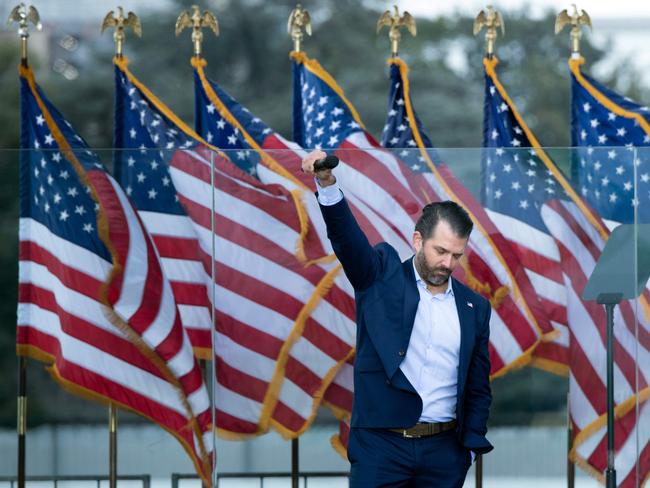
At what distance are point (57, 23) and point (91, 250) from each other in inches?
848

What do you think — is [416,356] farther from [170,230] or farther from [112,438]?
[112,438]

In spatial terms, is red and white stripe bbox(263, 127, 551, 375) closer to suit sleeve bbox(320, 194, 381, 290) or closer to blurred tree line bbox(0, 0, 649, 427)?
suit sleeve bbox(320, 194, 381, 290)

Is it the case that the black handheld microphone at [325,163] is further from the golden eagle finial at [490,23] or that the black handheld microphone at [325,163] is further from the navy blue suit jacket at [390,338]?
the golden eagle finial at [490,23]

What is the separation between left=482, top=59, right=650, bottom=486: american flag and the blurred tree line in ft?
44.7

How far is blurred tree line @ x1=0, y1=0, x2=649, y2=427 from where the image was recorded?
20.2 m

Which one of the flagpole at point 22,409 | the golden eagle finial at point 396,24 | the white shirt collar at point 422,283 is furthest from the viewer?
the golden eagle finial at point 396,24

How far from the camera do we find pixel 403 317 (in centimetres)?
457

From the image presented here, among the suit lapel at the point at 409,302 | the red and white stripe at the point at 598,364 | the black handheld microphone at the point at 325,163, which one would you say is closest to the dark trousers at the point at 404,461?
the suit lapel at the point at 409,302

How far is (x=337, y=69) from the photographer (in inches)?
836

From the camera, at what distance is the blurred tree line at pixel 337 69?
66.3 ft

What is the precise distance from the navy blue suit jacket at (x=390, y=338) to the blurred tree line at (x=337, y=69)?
14694mm

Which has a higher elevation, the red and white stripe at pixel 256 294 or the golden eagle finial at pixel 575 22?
the golden eagle finial at pixel 575 22

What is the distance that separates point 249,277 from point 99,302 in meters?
0.63

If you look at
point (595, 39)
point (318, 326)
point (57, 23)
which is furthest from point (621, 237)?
point (57, 23)
